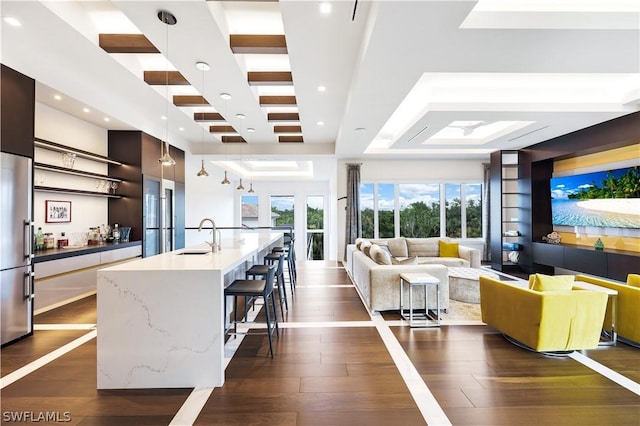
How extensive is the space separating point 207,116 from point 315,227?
6566 mm

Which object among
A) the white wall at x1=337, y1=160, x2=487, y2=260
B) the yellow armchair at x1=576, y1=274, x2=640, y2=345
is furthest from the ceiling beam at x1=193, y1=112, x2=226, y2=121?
the yellow armchair at x1=576, y1=274, x2=640, y2=345

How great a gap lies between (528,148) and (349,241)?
14.9 feet

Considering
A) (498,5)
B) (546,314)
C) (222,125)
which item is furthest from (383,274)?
(222,125)

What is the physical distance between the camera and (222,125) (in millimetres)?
6371

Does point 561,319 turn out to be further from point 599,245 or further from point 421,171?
point 421,171

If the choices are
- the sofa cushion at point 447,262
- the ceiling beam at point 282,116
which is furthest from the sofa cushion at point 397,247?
the ceiling beam at point 282,116

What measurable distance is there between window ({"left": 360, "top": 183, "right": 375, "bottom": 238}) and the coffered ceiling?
2.67 metres

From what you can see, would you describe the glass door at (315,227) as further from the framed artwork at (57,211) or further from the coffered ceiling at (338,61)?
the framed artwork at (57,211)

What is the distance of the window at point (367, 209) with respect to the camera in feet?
28.2

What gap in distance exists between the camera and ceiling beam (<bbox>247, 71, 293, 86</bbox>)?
4039 mm

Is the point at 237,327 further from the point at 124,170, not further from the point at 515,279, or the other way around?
the point at 515,279

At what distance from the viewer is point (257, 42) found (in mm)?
3217

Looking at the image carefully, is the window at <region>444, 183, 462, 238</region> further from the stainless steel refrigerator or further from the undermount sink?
the stainless steel refrigerator

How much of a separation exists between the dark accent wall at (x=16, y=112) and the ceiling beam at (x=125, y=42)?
0.93 m
